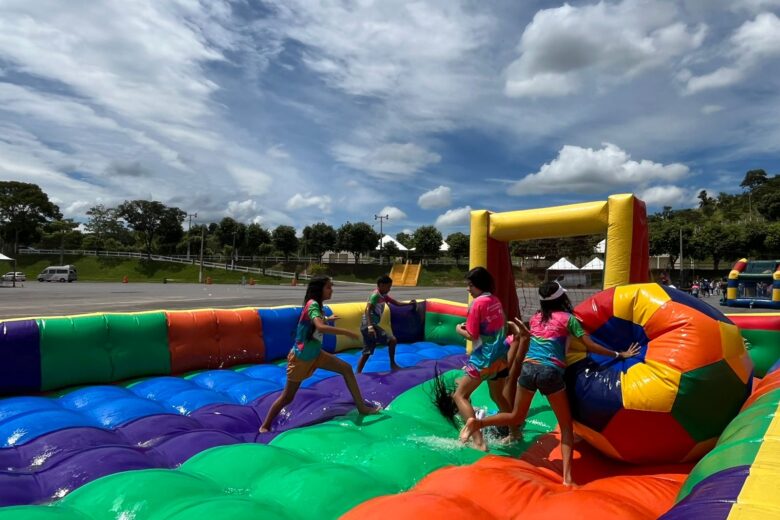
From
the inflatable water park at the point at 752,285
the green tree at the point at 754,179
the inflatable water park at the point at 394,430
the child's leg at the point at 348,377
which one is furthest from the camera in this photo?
the green tree at the point at 754,179

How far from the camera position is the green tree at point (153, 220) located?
62.5 metres

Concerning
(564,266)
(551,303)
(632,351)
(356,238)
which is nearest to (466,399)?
(551,303)

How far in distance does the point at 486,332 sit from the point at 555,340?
641 millimetres

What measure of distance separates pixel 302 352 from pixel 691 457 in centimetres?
298

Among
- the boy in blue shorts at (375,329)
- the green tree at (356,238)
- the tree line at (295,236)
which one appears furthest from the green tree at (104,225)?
the boy in blue shorts at (375,329)

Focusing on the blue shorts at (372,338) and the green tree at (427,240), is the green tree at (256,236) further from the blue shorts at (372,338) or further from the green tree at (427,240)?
the blue shorts at (372,338)

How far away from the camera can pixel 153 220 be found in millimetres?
63750

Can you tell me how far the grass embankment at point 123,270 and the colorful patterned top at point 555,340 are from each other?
144 feet

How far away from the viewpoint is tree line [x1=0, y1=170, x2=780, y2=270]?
4291 centimetres

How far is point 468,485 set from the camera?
8.29 ft

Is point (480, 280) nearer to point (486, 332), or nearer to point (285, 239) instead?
point (486, 332)

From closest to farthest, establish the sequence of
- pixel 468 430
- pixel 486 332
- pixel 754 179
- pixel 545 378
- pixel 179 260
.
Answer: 1. pixel 545 378
2. pixel 468 430
3. pixel 486 332
4. pixel 179 260
5. pixel 754 179

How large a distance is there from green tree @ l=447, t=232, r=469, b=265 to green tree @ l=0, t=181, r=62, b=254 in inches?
1960

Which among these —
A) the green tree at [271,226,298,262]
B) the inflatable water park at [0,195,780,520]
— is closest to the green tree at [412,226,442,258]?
the green tree at [271,226,298,262]
